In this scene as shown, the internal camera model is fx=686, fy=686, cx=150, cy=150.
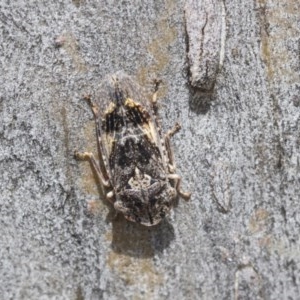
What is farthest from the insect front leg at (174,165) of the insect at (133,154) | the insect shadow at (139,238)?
the insect shadow at (139,238)

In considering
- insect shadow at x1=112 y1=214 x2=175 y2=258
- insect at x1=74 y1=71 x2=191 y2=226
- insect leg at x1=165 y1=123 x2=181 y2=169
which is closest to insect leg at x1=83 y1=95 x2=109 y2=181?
insect at x1=74 y1=71 x2=191 y2=226

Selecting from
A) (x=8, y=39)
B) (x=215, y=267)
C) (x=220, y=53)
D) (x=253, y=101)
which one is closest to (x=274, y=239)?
(x=215, y=267)

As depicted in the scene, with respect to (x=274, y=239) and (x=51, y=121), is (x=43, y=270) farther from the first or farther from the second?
(x=274, y=239)

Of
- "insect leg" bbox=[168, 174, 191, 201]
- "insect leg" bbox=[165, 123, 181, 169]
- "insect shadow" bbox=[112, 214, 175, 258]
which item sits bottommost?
"insect shadow" bbox=[112, 214, 175, 258]

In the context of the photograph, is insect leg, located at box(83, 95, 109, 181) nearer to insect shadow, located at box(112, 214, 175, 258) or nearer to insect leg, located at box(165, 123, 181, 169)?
insect shadow, located at box(112, 214, 175, 258)

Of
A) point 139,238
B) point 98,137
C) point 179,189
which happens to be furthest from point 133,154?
point 139,238

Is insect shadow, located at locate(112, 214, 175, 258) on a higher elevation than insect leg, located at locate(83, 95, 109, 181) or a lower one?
lower

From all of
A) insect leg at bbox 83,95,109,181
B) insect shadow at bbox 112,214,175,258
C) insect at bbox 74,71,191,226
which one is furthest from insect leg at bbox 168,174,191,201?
insect leg at bbox 83,95,109,181

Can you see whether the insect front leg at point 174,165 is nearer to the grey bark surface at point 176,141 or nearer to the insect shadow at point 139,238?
the grey bark surface at point 176,141

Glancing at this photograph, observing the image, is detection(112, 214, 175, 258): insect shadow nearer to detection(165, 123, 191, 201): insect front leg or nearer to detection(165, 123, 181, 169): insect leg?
detection(165, 123, 191, 201): insect front leg
